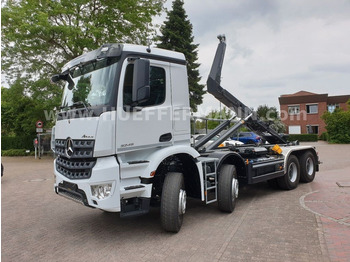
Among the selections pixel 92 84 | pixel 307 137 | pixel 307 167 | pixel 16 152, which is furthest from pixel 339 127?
pixel 16 152

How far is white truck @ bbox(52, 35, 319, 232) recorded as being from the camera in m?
4.11

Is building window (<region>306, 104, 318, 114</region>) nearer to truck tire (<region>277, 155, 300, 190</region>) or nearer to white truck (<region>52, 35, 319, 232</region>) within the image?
truck tire (<region>277, 155, 300, 190</region>)

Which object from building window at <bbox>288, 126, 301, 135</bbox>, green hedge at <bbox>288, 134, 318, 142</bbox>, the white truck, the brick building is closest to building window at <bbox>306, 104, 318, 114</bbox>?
the brick building

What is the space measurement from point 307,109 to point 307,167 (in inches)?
1495

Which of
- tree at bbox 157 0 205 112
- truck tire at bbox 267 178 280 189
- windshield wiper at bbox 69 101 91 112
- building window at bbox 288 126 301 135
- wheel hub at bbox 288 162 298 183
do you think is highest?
tree at bbox 157 0 205 112

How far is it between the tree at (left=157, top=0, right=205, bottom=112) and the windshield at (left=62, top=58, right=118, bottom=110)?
23.8m

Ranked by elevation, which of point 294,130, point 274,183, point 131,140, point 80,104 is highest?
point 80,104

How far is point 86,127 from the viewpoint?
4.18m

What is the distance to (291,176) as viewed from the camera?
824 cm

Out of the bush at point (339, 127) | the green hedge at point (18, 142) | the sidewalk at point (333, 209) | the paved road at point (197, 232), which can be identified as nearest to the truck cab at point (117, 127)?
the paved road at point (197, 232)

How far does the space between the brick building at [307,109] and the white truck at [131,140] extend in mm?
41259

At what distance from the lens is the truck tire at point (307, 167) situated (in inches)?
341

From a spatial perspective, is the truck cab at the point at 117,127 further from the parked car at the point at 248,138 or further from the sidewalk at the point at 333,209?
the parked car at the point at 248,138

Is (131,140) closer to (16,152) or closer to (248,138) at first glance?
(248,138)
